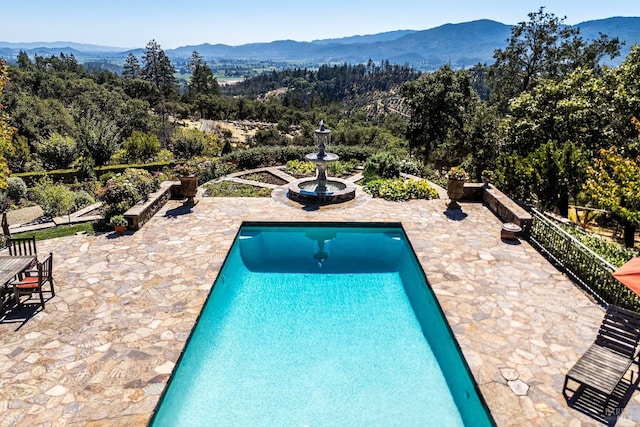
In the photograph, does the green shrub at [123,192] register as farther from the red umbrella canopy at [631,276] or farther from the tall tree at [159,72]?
the tall tree at [159,72]

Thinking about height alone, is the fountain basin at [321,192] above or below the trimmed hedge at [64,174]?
→ above

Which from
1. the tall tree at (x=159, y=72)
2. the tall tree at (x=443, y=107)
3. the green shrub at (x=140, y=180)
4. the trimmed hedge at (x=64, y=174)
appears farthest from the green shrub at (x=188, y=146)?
the tall tree at (x=159, y=72)

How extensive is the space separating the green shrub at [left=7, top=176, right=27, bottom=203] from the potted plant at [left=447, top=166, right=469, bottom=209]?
20.9 m

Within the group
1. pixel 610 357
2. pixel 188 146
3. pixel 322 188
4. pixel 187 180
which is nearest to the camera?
pixel 610 357

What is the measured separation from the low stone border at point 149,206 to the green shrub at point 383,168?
7477 mm

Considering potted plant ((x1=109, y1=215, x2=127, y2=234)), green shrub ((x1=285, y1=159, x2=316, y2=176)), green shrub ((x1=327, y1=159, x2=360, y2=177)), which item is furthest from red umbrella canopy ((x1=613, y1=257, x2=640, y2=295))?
green shrub ((x1=285, y1=159, x2=316, y2=176))

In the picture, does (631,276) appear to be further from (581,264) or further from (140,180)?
(140,180)

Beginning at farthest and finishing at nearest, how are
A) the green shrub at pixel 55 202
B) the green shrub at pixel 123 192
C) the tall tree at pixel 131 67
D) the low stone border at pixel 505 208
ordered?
the tall tree at pixel 131 67, the green shrub at pixel 55 202, the green shrub at pixel 123 192, the low stone border at pixel 505 208

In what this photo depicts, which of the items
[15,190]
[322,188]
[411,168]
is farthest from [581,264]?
[15,190]

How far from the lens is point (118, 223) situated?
11.1 meters

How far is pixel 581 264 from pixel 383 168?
8953 millimetres

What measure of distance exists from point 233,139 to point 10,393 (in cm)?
5993

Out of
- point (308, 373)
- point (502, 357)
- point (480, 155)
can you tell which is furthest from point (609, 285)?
point (480, 155)

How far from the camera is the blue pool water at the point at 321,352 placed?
5.86m
